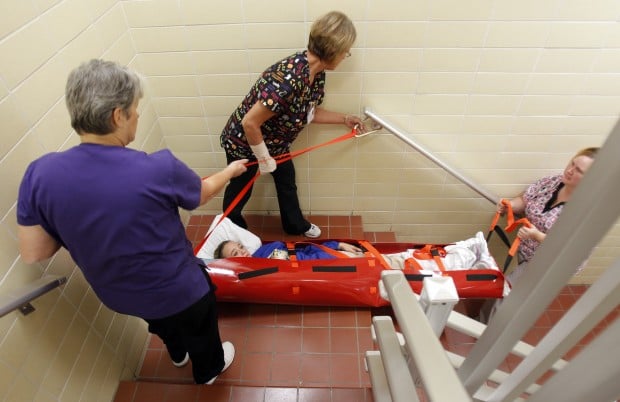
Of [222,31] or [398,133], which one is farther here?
[398,133]

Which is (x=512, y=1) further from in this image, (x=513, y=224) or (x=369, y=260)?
(x=369, y=260)

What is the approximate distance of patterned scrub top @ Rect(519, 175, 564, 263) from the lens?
2.12 meters

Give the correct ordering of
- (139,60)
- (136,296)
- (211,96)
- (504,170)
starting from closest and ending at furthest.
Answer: (136,296), (139,60), (211,96), (504,170)

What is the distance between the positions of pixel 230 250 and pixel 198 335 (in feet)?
2.38

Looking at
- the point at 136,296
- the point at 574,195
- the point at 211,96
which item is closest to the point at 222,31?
the point at 211,96

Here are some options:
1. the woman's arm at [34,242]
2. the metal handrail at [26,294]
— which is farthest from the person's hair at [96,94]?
the metal handrail at [26,294]

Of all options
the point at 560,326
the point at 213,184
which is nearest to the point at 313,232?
the point at 213,184

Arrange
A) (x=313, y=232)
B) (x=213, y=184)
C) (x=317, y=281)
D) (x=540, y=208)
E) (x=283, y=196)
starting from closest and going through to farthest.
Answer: (x=213, y=184) < (x=317, y=281) < (x=540, y=208) < (x=283, y=196) < (x=313, y=232)

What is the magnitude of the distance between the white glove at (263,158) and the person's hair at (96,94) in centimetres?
96

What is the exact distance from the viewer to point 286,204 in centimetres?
249

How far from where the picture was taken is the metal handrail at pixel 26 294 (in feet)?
3.56

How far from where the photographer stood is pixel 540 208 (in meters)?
2.20

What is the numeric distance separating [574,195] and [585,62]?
2.04m

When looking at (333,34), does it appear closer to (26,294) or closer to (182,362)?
(26,294)
